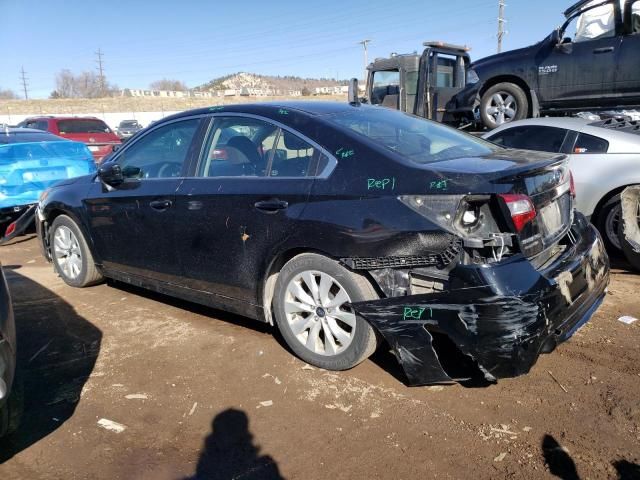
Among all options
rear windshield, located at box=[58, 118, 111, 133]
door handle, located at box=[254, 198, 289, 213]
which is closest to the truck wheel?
door handle, located at box=[254, 198, 289, 213]

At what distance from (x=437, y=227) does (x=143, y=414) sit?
78.2 inches

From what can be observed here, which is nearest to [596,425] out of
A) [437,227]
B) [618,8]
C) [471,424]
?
[471,424]

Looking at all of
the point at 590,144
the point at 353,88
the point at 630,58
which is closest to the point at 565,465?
the point at 590,144

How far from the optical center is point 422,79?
10094mm

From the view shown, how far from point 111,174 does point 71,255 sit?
4.59 ft

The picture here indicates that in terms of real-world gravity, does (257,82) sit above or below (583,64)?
above

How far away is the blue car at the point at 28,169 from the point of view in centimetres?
748

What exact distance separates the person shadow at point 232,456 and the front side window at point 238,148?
163 cm

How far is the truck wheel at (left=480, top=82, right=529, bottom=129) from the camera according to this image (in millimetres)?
8102

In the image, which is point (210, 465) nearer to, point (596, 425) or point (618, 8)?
point (596, 425)

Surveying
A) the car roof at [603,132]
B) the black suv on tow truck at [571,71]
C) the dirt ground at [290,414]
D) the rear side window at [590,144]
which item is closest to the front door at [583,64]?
the black suv on tow truck at [571,71]

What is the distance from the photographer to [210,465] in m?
2.60

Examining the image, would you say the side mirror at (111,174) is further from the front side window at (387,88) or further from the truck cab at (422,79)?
the front side window at (387,88)

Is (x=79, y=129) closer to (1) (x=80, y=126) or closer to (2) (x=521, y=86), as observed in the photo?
(1) (x=80, y=126)
